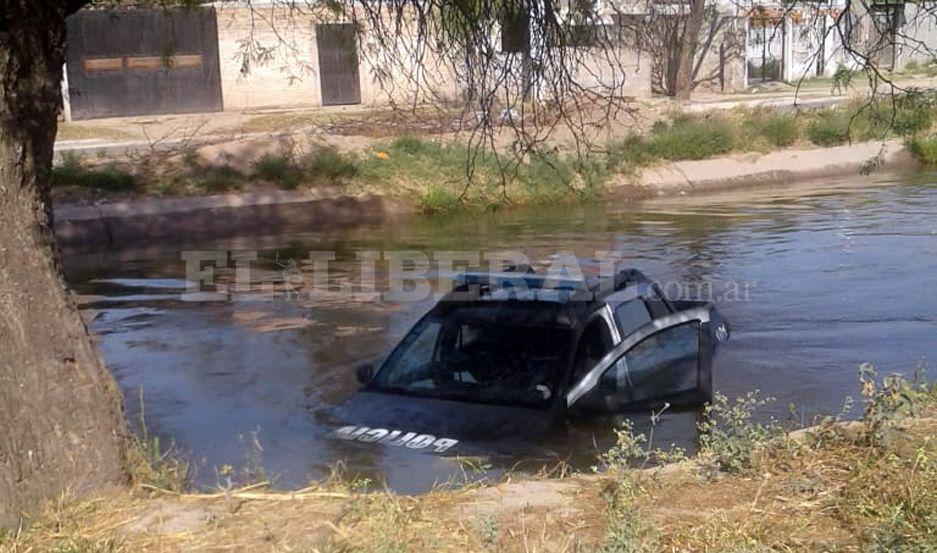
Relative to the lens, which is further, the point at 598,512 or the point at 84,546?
the point at 598,512

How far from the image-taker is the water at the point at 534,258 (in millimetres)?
9648

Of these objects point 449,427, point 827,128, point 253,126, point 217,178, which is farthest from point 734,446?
point 253,126

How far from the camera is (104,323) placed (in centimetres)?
1398

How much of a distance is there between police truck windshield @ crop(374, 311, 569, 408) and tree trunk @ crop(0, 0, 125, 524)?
10.8 feet

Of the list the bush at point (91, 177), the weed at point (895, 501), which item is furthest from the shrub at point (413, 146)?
the weed at point (895, 501)

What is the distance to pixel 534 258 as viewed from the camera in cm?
1758

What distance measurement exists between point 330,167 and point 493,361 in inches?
587

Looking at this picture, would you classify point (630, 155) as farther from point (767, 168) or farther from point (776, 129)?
point (776, 129)

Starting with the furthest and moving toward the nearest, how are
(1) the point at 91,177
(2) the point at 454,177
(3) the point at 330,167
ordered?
(2) the point at 454,177
(3) the point at 330,167
(1) the point at 91,177

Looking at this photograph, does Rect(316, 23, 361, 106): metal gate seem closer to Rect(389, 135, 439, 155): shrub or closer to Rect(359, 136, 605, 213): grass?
Rect(389, 135, 439, 155): shrub

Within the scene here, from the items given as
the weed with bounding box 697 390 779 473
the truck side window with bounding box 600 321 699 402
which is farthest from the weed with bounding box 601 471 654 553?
the truck side window with bounding box 600 321 699 402

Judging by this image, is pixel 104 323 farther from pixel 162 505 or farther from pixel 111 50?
pixel 111 50

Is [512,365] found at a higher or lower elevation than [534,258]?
higher

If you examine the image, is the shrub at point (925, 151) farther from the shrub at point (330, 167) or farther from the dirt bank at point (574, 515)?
the dirt bank at point (574, 515)
